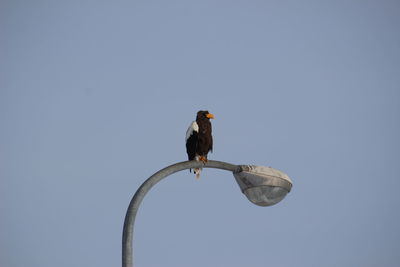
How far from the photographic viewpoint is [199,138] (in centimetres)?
1165

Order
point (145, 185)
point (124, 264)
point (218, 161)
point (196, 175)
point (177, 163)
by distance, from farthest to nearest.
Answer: point (196, 175)
point (218, 161)
point (177, 163)
point (145, 185)
point (124, 264)

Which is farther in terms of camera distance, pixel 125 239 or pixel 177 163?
pixel 177 163

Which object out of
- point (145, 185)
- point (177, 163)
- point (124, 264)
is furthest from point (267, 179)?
point (124, 264)

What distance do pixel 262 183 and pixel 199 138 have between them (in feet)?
13.9

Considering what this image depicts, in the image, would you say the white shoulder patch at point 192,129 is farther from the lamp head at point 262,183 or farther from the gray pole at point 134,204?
the gray pole at point 134,204

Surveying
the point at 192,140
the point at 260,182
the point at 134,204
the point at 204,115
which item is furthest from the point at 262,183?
the point at 204,115

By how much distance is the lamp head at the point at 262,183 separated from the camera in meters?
7.46

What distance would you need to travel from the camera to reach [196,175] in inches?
448

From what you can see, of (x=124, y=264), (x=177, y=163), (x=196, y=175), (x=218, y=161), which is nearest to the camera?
(x=124, y=264)

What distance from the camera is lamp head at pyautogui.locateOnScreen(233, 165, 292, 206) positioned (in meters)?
7.46

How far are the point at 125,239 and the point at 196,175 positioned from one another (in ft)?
17.9

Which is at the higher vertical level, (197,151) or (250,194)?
(197,151)

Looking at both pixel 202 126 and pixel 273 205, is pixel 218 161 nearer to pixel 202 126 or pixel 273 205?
pixel 273 205

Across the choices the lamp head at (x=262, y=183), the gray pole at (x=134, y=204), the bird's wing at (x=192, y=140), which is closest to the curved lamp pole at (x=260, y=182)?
the lamp head at (x=262, y=183)
